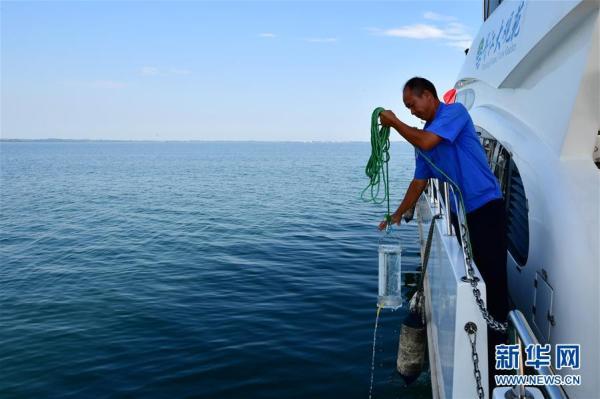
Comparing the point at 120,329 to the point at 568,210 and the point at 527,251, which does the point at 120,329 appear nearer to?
the point at 527,251

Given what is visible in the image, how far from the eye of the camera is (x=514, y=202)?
5488mm

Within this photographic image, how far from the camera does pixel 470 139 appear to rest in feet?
13.3

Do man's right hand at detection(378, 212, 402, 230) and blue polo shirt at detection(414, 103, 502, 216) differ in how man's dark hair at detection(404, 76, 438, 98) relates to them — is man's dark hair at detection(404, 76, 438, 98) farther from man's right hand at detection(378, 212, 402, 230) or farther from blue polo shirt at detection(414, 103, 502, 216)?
man's right hand at detection(378, 212, 402, 230)

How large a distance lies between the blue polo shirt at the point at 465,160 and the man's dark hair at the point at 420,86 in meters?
A: 0.19

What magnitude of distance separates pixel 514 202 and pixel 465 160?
5.98 ft

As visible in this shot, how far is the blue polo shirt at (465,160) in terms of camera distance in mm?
3984

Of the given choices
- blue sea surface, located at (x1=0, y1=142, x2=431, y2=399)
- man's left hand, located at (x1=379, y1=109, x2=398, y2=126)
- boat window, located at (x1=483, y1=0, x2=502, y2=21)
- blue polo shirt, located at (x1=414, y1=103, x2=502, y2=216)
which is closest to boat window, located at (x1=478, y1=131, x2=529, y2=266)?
blue polo shirt, located at (x1=414, y1=103, x2=502, y2=216)

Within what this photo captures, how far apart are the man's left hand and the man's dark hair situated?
0.39 meters

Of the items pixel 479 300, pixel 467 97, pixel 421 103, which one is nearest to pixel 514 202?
pixel 421 103

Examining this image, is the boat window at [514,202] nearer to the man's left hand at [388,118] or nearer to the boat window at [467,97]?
the man's left hand at [388,118]

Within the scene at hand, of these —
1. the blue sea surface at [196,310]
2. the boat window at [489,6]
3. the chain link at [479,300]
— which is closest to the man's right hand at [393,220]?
the chain link at [479,300]

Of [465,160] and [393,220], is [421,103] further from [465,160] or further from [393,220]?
[393,220]

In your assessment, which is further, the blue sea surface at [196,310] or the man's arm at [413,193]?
the blue sea surface at [196,310]

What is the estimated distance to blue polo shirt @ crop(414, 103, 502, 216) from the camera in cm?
398
